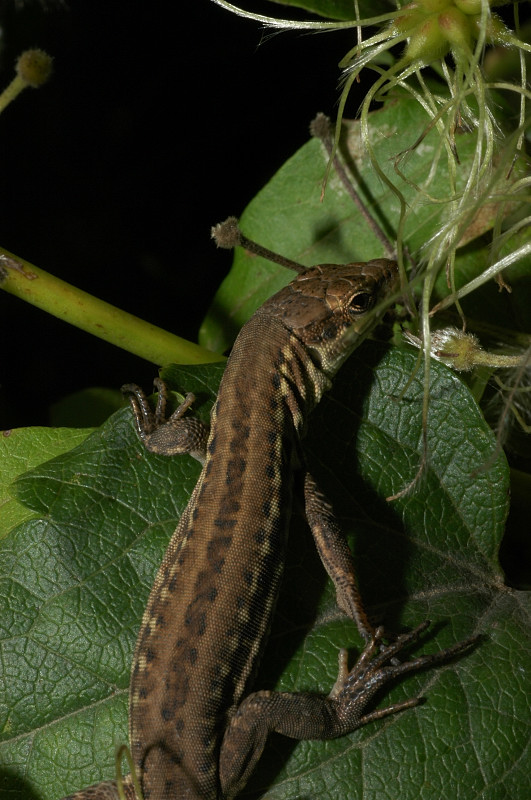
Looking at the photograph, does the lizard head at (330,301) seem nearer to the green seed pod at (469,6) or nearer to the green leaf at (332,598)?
the green leaf at (332,598)

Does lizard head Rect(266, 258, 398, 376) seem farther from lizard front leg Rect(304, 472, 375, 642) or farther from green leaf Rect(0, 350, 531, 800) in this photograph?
lizard front leg Rect(304, 472, 375, 642)

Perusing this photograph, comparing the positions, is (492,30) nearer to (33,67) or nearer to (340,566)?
(33,67)

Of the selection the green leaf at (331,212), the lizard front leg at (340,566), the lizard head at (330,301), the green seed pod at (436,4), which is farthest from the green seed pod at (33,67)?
the lizard front leg at (340,566)

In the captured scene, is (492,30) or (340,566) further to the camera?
(340,566)

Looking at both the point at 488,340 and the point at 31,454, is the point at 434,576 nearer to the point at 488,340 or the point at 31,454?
the point at 488,340

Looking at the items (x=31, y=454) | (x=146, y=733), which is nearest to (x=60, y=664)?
(x=146, y=733)

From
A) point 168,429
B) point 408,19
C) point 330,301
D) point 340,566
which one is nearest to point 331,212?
point 330,301
